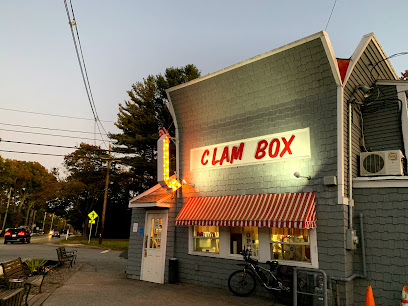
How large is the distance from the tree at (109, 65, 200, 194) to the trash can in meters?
20.3

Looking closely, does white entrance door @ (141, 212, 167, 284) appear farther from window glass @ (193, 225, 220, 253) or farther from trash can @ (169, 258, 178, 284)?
window glass @ (193, 225, 220, 253)

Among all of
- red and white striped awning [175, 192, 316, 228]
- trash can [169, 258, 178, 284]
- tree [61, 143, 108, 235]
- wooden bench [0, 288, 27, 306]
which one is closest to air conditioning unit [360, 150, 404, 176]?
red and white striped awning [175, 192, 316, 228]

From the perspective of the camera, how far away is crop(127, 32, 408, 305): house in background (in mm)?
7312

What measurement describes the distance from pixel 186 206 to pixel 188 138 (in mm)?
2629

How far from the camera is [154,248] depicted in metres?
10.7

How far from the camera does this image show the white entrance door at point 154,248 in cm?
1039

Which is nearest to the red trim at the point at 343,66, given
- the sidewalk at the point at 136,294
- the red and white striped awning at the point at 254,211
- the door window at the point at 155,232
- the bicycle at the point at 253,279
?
the red and white striped awning at the point at 254,211

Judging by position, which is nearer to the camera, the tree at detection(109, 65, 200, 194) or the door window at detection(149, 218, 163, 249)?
the door window at detection(149, 218, 163, 249)

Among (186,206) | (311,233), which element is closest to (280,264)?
(311,233)

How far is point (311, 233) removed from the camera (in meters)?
7.70

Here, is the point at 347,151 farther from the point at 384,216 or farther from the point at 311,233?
the point at 311,233

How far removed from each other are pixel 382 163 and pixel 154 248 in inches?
316

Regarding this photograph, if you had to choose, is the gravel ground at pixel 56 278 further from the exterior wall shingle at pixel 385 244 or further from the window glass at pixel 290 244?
the exterior wall shingle at pixel 385 244

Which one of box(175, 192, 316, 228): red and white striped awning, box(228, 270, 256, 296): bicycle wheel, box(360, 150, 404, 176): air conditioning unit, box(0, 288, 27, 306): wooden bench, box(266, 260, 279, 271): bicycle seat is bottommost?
box(228, 270, 256, 296): bicycle wheel
